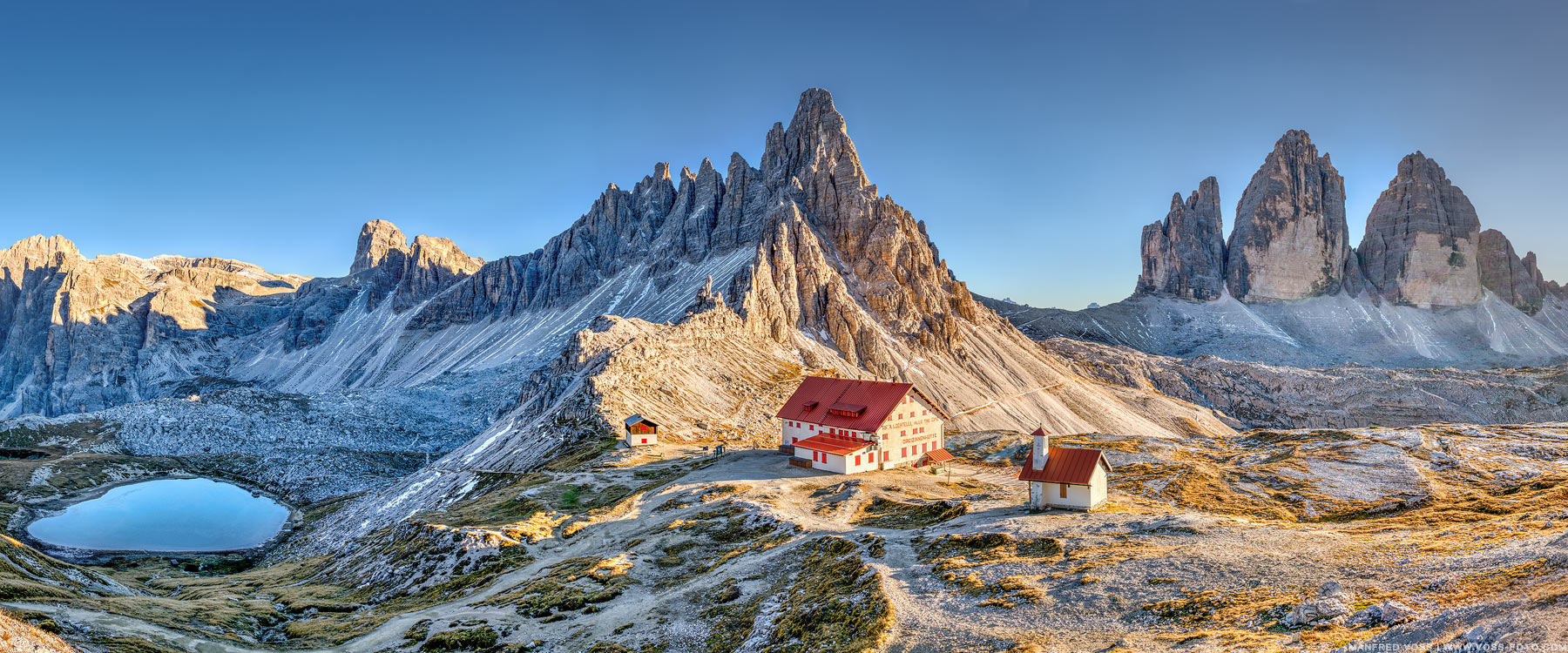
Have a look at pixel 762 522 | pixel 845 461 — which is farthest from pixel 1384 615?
pixel 845 461

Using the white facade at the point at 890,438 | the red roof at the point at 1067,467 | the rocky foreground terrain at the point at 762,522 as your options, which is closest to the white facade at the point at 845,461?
the white facade at the point at 890,438

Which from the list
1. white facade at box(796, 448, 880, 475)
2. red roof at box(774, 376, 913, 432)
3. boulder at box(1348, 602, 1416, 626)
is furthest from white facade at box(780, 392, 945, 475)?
boulder at box(1348, 602, 1416, 626)

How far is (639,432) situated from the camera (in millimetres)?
86750

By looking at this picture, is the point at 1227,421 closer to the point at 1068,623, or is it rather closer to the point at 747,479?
the point at 747,479

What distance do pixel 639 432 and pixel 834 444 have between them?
28.0m

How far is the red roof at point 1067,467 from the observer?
1828 inches

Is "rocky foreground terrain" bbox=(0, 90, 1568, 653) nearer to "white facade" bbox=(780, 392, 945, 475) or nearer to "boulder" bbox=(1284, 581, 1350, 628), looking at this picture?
"boulder" bbox=(1284, 581, 1350, 628)

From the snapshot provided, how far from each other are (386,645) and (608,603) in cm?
1019

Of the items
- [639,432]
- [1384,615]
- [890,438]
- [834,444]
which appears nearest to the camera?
[1384,615]

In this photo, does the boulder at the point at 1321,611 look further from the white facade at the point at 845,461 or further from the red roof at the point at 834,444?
the red roof at the point at 834,444

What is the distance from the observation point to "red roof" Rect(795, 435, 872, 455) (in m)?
67.8

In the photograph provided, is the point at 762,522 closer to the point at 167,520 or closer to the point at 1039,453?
the point at 1039,453

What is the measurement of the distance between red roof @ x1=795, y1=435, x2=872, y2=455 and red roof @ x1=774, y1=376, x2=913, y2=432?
3.97ft

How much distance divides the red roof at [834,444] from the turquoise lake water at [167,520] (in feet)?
214
